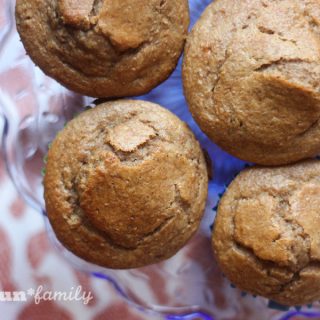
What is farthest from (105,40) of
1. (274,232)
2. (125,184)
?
(274,232)

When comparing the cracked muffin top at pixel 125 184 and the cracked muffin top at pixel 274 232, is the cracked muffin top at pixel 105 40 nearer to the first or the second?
the cracked muffin top at pixel 125 184

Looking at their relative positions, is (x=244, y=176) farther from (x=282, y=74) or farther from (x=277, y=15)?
(x=277, y=15)

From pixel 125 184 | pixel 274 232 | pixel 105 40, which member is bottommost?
pixel 274 232

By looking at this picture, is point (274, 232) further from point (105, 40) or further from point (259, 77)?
point (105, 40)

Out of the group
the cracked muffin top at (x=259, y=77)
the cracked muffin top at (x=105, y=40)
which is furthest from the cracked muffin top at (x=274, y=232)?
the cracked muffin top at (x=105, y=40)

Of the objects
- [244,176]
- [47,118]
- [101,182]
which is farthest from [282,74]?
[47,118]
